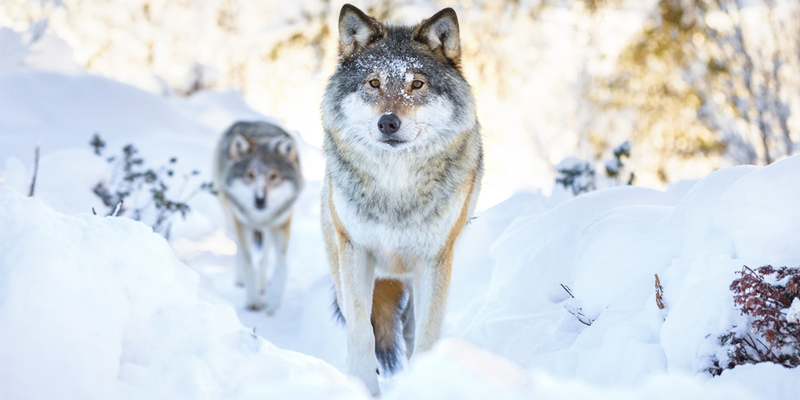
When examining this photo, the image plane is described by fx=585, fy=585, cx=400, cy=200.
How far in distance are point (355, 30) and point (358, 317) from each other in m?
1.59

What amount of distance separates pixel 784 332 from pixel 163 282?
2.28 metres

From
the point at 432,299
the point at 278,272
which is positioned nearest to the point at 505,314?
the point at 432,299

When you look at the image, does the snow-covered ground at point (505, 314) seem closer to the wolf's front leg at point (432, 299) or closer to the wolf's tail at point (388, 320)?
the wolf's tail at point (388, 320)

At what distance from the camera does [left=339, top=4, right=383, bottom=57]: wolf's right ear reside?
3.19 m

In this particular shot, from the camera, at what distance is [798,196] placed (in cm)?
217

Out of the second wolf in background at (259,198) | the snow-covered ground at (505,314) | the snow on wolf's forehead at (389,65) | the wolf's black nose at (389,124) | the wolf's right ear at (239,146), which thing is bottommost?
the second wolf in background at (259,198)

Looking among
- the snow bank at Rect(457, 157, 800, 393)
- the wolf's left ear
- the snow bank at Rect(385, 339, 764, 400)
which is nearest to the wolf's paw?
the snow bank at Rect(457, 157, 800, 393)

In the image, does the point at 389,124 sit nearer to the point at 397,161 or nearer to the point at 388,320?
the point at 397,161

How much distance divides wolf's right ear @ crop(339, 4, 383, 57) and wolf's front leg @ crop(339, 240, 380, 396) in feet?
3.62

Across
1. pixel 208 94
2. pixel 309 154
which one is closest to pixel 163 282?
pixel 309 154

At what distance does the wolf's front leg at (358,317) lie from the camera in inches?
123

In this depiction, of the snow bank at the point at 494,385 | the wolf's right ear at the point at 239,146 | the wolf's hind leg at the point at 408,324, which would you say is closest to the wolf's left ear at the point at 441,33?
the wolf's hind leg at the point at 408,324

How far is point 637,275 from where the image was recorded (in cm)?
279

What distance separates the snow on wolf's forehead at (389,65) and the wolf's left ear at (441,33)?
22 cm
